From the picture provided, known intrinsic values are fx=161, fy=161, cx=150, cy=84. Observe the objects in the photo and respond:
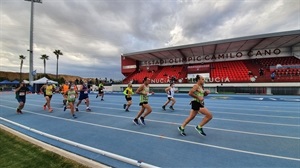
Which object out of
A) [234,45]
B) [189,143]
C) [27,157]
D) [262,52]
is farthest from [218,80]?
[27,157]

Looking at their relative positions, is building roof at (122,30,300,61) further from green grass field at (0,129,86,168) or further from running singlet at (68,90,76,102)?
green grass field at (0,129,86,168)

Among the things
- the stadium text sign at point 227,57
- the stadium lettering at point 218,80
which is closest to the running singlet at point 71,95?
the stadium lettering at point 218,80

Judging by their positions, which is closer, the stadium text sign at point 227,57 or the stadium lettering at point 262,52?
Result: the stadium lettering at point 262,52

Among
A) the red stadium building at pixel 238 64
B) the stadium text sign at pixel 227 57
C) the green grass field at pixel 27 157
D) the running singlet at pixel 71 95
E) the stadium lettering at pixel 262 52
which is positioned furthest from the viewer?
the stadium text sign at pixel 227 57

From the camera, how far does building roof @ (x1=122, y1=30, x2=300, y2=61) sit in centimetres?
2438

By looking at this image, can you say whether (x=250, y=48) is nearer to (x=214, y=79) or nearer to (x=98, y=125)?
(x=214, y=79)

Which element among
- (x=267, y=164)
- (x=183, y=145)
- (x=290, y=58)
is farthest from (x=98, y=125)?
(x=290, y=58)

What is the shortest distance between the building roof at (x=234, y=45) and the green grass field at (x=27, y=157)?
28.7 meters

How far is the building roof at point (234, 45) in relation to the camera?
24375mm

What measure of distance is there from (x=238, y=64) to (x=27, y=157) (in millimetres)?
34982

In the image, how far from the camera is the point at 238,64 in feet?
104

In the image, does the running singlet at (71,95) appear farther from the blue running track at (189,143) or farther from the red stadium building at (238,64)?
the red stadium building at (238,64)

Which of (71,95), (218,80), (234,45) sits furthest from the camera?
(234,45)

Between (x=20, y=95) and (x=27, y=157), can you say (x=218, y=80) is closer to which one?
(x=20, y=95)
